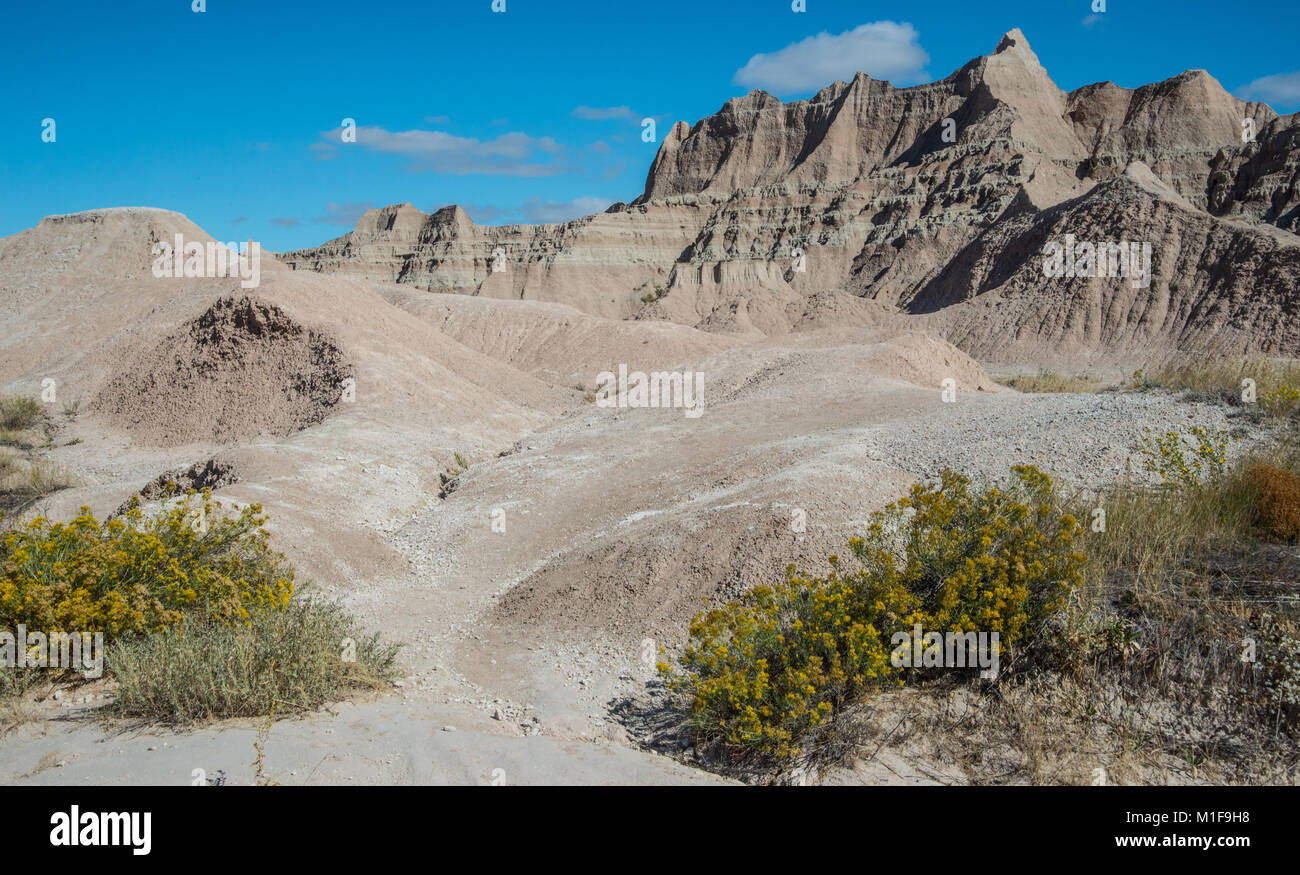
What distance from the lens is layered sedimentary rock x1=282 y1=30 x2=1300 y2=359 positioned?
33469mm

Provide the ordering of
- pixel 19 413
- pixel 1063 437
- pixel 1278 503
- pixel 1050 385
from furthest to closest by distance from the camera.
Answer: pixel 1050 385 < pixel 19 413 < pixel 1063 437 < pixel 1278 503

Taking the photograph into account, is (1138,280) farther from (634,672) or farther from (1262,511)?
(634,672)

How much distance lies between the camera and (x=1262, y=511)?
6.56 metres

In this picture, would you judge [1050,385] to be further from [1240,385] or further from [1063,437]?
[1063,437]

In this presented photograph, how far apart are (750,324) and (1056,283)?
13.7 meters

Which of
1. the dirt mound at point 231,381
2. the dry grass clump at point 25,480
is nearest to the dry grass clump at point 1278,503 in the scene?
the dry grass clump at point 25,480

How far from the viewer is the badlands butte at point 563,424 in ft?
17.9

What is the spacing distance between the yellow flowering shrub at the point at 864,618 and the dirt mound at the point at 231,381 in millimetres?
13710

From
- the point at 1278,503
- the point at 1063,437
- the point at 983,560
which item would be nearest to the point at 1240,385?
the point at 1063,437

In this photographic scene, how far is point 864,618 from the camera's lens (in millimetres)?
5422

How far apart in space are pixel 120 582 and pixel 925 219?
5330 cm

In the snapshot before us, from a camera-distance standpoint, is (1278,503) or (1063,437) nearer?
(1278,503)

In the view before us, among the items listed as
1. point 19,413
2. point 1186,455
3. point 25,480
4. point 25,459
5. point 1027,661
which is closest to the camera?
point 1027,661

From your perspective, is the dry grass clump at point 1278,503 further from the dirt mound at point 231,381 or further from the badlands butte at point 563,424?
the dirt mound at point 231,381
